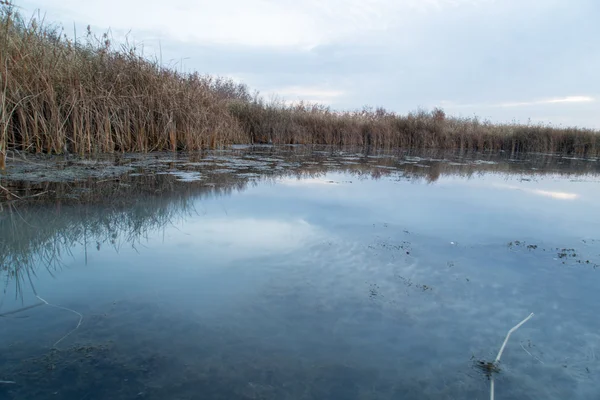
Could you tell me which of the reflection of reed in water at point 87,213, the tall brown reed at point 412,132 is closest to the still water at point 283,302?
the reflection of reed in water at point 87,213

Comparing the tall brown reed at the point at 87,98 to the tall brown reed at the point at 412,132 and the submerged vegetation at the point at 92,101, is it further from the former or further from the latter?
the tall brown reed at the point at 412,132

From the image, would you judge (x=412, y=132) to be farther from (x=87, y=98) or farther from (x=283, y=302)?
(x=283, y=302)

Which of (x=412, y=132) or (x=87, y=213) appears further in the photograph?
(x=412, y=132)

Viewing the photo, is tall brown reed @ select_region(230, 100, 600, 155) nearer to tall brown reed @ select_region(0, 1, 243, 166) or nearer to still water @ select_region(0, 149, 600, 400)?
tall brown reed @ select_region(0, 1, 243, 166)

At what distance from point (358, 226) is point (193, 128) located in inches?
254

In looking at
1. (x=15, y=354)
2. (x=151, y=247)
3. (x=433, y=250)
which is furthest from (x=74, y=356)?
(x=433, y=250)

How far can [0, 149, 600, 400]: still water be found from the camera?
49.3 inches

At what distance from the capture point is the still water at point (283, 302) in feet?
4.11

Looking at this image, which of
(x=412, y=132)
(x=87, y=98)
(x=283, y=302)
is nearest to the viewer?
(x=283, y=302)

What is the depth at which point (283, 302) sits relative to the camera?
5.80ft

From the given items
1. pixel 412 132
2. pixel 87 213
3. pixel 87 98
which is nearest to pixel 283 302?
pixel 87 213

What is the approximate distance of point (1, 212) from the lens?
9.36ft

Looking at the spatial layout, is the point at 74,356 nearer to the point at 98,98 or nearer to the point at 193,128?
the point at 98,98

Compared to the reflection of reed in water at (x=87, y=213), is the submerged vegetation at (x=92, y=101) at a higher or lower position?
higher
